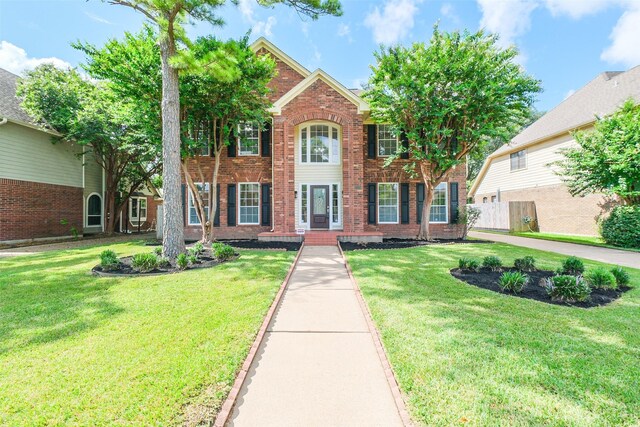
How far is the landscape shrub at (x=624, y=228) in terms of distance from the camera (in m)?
10.8

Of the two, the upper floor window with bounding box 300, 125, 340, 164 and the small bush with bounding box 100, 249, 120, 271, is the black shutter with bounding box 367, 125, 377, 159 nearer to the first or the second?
the upper floor window with bounding box 300, 125, 340, 164

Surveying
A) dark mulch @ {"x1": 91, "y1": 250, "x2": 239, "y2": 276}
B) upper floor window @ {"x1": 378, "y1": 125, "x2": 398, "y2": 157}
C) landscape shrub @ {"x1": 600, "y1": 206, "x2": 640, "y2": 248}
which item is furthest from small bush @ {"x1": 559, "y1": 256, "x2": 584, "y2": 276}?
upper floor window @ {"x1": 378, "y1": 125, "x2": 398, "y2": 157}

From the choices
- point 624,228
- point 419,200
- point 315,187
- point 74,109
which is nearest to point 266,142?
point 315,187

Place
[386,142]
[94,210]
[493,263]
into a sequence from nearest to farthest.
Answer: [493,263] → [386,142] → [94,210]

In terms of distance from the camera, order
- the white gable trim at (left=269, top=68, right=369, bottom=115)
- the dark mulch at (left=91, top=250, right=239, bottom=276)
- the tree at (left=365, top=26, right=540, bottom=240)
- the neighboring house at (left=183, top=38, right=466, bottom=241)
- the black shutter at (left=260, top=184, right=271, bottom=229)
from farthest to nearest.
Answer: the black shutter at (left=260, top=184, right=271, bottom=229) < the neighboring house at (left=183, top=38, right=466, bottom=241) < the white gable trim at (left=269, top=68, right=369, bottom=115) < the tree at (left=365, top=26, right=540, bottom=240) < the dark mulch at (left=91, top=250, right=239, bottom=276)

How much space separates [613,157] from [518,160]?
8959 mm

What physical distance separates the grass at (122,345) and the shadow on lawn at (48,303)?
0.02 metres

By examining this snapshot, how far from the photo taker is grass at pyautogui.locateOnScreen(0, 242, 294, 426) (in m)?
2.23

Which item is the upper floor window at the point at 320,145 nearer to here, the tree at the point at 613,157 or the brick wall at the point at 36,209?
the tree at the point at 613,157

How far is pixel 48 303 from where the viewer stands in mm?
4566

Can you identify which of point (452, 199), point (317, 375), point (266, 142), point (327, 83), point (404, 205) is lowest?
point (317, 375)

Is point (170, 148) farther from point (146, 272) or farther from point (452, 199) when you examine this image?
point (452, 199)

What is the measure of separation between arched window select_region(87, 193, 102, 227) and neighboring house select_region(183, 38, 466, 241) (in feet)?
26.4

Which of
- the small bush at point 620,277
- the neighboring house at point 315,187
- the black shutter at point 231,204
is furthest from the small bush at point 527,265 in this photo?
the black shutter at point 231,204
